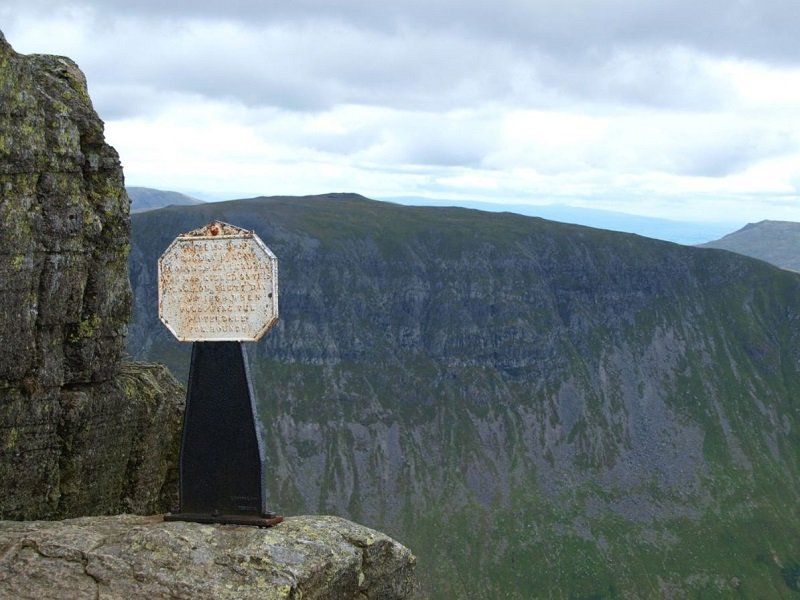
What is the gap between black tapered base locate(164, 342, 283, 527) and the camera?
67.0ft

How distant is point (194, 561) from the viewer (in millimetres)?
17297

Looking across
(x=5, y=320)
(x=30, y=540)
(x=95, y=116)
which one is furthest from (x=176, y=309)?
(x=95, y=116)

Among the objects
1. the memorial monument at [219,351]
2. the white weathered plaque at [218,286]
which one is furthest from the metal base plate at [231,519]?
the white weathered plaque at [218,286]

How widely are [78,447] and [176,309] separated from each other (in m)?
5.35

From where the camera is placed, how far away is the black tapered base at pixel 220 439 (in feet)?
67.0

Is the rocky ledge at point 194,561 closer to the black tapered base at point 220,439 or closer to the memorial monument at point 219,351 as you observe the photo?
the black tapered base at point 220,439

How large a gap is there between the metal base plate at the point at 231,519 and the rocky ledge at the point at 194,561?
256mm

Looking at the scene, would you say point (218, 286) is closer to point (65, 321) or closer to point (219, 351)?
point (219, 351)

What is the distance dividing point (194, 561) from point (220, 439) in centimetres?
400

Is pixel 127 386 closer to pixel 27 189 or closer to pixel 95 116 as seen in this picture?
pixel 27 189

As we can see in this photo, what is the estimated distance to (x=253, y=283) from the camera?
20.4m

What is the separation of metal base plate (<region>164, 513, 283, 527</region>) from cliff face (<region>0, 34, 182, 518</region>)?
4491 mm

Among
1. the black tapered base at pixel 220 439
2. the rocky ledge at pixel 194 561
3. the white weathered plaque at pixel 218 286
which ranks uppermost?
the white weathered plaque at pixel 218 286

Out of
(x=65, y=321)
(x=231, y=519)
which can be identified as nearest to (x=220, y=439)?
(x=231, y=519)
